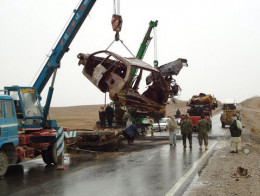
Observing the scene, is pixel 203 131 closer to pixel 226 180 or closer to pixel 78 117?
pixel 226 180

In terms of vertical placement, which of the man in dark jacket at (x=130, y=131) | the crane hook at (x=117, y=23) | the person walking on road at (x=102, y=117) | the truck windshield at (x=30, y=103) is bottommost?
the man in dark jacket at (x=130, y=131)

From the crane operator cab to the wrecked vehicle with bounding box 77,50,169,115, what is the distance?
255 cm

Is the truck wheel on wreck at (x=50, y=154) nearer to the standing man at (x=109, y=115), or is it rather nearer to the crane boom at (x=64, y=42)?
the crane boom at (x=64, y=42)

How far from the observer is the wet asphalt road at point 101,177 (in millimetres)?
7336

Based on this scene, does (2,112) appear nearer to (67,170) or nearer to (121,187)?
(67,170)

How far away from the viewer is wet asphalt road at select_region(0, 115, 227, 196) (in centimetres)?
734

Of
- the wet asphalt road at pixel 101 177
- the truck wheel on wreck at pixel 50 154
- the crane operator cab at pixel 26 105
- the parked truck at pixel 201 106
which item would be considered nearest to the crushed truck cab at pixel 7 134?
the wet asphalt road at pixel 101 177

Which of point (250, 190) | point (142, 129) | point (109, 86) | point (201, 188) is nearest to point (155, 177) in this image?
→ point (201, 188)

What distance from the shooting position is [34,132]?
11414 millimetres

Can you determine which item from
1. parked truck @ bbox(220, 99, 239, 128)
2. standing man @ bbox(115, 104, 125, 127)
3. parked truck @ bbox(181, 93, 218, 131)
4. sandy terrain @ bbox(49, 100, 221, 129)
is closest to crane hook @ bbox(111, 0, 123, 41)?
sandy terrain @ bbox(49, 100, 221, 129)

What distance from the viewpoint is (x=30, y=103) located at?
11.7m

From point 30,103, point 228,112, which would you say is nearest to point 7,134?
point 30,103

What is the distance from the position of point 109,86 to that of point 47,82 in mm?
4330

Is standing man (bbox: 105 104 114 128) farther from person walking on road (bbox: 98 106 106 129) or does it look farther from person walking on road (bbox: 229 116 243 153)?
person walking on road (bbox: 229 116 243 153)
